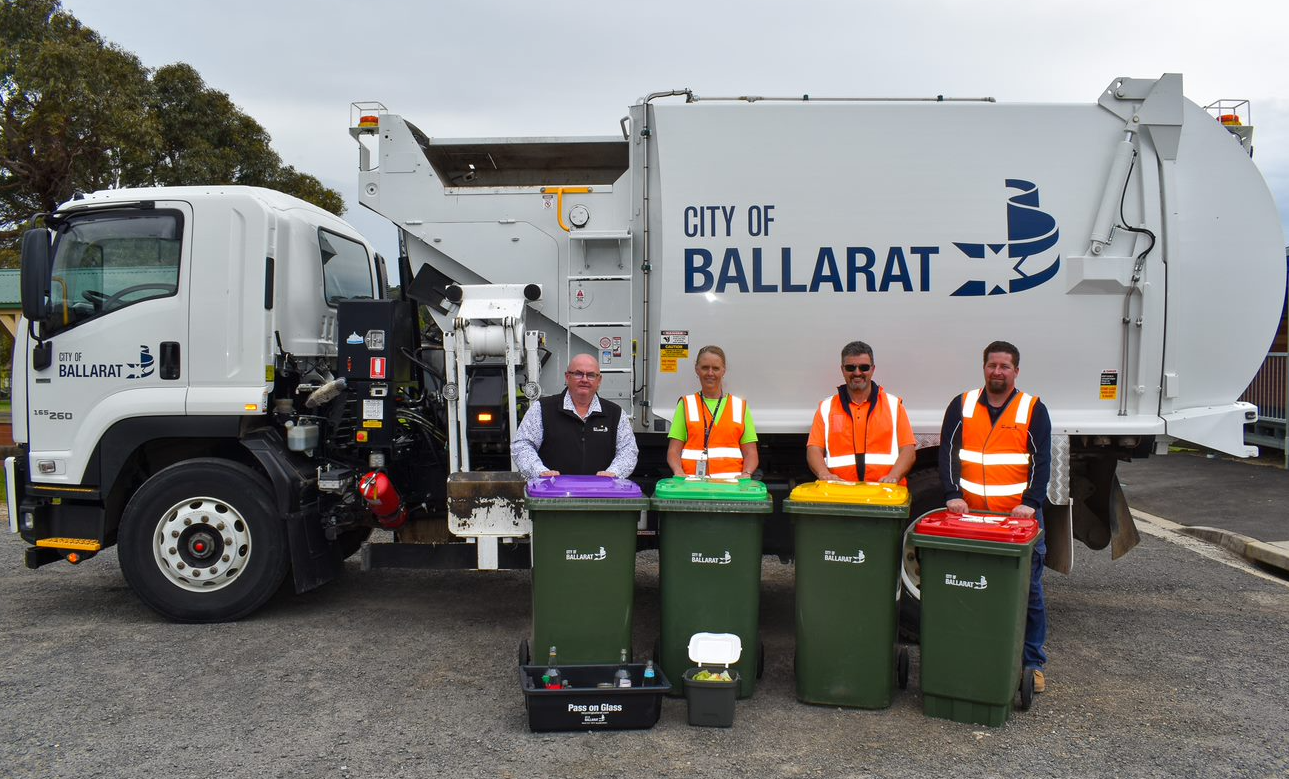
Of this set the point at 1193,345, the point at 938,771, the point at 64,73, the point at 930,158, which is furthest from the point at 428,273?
the point at 64,73

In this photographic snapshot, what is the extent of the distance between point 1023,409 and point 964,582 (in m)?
0.84

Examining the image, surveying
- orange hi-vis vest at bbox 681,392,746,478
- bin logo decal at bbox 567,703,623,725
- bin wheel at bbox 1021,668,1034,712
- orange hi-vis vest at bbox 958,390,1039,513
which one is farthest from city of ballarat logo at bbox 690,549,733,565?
bin wheel at bbox 1021,668,1034,712

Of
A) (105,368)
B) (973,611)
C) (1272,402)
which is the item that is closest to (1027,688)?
(973,611)

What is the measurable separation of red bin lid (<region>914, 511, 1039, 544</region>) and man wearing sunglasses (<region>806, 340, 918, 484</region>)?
17.4 inches

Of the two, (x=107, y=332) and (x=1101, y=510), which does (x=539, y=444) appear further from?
(x=1101, y=510)

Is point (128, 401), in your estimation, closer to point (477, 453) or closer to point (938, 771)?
point (477, 453)

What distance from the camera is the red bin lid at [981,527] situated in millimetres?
3707

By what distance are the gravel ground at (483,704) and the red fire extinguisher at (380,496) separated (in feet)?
2.20

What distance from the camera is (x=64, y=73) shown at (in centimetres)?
1322

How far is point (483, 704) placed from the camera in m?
4.05

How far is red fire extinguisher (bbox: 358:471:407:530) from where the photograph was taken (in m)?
4.98

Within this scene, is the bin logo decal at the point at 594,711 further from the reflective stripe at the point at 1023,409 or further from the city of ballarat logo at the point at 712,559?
the reflective stripe at the point at 1023,409

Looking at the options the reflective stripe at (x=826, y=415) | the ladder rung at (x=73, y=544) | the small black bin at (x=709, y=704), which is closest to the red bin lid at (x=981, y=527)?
the reflective stripe at (x=826, y=415)

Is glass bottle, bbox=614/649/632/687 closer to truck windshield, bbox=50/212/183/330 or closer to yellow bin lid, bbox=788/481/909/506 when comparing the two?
yellow bin lid, bbox=788/481/909/506
